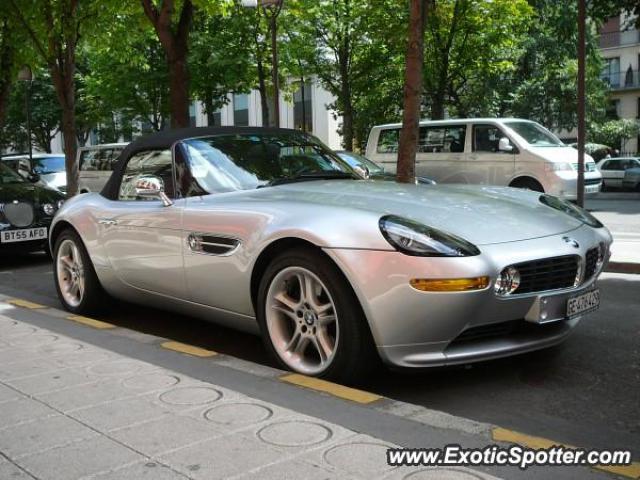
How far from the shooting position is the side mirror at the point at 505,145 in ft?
46.1

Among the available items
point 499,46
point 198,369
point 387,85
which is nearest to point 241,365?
point 198,369

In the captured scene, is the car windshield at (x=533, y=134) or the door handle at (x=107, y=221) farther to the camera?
the car windshield at (x=533, y=134)

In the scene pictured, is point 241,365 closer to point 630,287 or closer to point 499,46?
point 630,287

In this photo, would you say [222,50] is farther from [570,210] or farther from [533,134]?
[570,210]

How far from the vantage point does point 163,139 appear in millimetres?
5188

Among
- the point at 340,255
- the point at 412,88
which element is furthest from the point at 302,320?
the point at 412,88

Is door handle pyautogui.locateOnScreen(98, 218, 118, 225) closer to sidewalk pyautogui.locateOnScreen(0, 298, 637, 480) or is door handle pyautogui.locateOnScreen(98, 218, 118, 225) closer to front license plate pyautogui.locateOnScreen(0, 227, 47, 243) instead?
sidewalk pyautogui.locateOnScreen(0, 298, 637, 480)

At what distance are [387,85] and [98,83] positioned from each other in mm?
10256

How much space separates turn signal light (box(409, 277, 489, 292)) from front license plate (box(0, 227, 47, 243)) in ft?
22.4

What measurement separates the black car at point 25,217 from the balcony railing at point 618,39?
147ft

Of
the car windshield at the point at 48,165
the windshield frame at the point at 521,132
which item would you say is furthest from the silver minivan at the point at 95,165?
the windshield frame at the point at 521,132

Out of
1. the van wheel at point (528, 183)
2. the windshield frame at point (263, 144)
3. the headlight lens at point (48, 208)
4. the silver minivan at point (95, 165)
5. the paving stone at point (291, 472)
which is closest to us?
the paving stone at point (291, 472)

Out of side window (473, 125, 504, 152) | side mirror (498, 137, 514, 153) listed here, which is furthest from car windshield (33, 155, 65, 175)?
side mirror (498, 137, 514, 153)

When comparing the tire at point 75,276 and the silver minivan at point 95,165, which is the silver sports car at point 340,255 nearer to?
the tire at point 75,276
